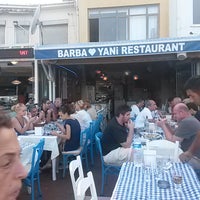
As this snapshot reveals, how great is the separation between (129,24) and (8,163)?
15067 mm

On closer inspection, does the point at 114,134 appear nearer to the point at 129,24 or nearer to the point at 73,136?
the point at 73,136

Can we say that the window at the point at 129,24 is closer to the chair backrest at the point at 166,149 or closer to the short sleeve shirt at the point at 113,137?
the short sleeve shirt at the point at 113,137

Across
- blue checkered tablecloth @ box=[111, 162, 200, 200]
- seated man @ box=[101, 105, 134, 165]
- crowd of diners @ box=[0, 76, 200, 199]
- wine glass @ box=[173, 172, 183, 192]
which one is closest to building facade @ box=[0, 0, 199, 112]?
crowd of diners @ box=[0, 76, 200, 199]

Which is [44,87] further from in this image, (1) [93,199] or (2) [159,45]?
(1) [93,199]

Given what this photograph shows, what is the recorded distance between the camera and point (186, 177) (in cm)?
337

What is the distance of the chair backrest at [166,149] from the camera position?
425 cm

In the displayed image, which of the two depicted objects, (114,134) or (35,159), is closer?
(35,159)

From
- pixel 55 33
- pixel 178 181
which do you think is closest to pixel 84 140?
pixel 178 181

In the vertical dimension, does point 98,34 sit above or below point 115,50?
above

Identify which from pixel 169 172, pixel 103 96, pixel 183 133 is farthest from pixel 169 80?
pixel 169 172

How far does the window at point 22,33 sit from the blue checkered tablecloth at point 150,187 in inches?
592

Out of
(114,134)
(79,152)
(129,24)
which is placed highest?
(129,24)

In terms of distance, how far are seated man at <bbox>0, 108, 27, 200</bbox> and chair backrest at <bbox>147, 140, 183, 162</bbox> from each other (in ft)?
11.2

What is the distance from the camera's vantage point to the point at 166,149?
14.5 feet
